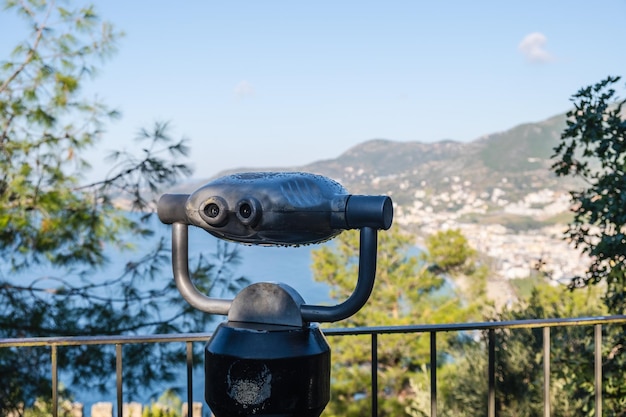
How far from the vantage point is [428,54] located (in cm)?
A: 3406

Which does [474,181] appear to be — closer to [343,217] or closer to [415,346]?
[415,346]

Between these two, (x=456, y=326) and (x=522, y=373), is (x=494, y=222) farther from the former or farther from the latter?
(x=456, y=326)

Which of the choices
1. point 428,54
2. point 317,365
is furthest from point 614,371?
point 428,54

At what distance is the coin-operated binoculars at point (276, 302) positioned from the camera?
904 mm

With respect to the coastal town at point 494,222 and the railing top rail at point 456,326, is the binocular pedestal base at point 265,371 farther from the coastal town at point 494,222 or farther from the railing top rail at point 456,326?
the coastal town at point 494,222

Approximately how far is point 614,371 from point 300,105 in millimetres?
33504

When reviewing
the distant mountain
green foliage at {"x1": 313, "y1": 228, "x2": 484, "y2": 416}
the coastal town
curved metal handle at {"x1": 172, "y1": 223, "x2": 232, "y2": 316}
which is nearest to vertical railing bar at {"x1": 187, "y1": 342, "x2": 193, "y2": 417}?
curved metal handle at {"x1": 172, "y1": 223, "x2": 232, "y2": 316}

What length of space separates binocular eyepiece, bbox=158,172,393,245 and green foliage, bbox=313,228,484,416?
30.6 feet

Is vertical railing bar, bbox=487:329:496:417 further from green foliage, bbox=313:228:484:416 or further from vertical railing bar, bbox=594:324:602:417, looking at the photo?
green foliage, bbox=313:228:484:416

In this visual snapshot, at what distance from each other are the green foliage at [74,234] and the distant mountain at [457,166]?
10747mm

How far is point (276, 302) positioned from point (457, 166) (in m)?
21.0

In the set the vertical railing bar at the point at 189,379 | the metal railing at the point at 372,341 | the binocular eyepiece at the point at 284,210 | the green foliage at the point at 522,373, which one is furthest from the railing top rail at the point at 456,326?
the green foliage at the point at 522,373

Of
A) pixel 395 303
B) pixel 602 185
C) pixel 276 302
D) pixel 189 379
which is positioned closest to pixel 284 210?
pixel 276 302

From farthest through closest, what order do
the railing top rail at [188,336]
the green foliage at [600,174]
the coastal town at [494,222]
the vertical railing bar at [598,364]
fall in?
the coastal town at [494,222] < the green foliage at [600,174] < the vertical railing bar at [598,364] < the railing top rail at [188,336]
